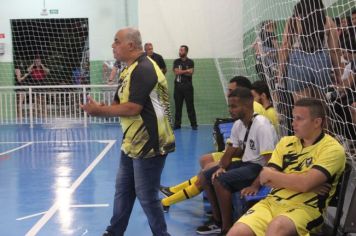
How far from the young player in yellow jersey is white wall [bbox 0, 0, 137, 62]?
9320 mm

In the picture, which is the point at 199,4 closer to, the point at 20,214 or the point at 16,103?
the point at 16,103

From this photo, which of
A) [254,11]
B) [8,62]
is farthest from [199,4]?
[8,62]

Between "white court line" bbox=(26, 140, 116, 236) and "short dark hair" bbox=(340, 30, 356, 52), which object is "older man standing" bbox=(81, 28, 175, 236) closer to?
"white court line" bbox=(26, 140, 116, 236)

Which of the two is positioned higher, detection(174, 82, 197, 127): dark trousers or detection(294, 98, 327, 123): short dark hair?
detection(294, 98, 327, 123): short dark hair

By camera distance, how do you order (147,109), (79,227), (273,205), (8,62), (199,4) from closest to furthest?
1. (273,205)
2. (147,109)
3. (79,227)
4. (199,4)
5. (8,62)

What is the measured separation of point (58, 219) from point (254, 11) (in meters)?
4.05

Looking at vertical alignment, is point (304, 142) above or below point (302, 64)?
below

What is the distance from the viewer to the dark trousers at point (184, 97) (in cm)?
1037

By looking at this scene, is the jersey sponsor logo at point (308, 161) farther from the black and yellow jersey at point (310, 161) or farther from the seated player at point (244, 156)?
the seated player at point (244, 156)

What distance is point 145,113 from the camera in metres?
3.29

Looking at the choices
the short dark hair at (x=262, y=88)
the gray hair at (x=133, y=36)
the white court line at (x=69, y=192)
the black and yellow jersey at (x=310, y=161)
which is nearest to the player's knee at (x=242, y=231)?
the black and yellow jersey at (x=310, y=161)

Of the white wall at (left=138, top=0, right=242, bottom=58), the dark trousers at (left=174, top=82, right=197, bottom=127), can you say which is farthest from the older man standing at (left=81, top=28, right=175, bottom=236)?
the white wall at (left=138, top=0, right=242, bottom=58)

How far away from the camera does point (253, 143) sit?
382cm

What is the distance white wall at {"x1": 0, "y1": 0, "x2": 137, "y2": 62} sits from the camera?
463 inches
